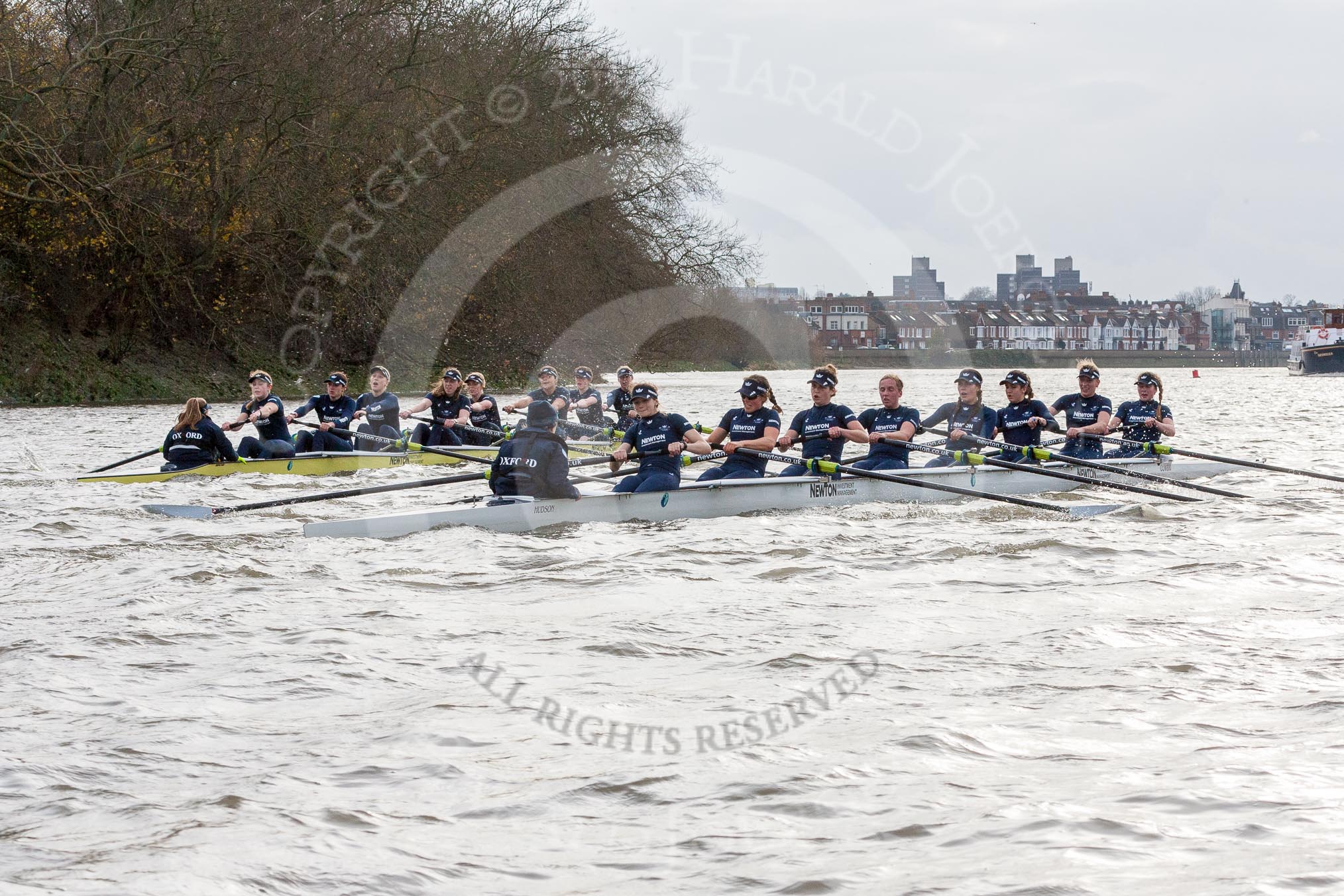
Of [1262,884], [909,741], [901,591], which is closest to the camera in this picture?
[1262,884]

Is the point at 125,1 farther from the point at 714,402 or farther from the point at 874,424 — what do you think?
the point at 874,424

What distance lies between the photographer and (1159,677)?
688 centimetres

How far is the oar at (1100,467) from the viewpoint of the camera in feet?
46.5

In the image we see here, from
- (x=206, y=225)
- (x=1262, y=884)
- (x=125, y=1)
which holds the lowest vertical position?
(x=1262, y=884)

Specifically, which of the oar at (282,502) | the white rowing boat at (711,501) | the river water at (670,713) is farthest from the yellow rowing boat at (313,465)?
the white rowing boat at (711,501)

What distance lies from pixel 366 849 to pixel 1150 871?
2.63 meters

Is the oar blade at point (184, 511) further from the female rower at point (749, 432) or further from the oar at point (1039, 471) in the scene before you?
the oar at point (1039, 471)

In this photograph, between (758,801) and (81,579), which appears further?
(81,579)

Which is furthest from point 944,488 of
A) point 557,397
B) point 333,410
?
point 333,410

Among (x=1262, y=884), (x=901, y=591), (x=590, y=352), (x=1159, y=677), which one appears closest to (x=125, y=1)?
(x=590, y=352)

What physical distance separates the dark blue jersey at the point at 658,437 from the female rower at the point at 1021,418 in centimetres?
433

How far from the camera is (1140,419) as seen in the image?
1611cm

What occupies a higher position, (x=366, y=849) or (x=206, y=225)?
(x=206, y=225)

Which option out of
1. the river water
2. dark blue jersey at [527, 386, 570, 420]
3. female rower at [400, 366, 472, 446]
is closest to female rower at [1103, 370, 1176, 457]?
the river water
